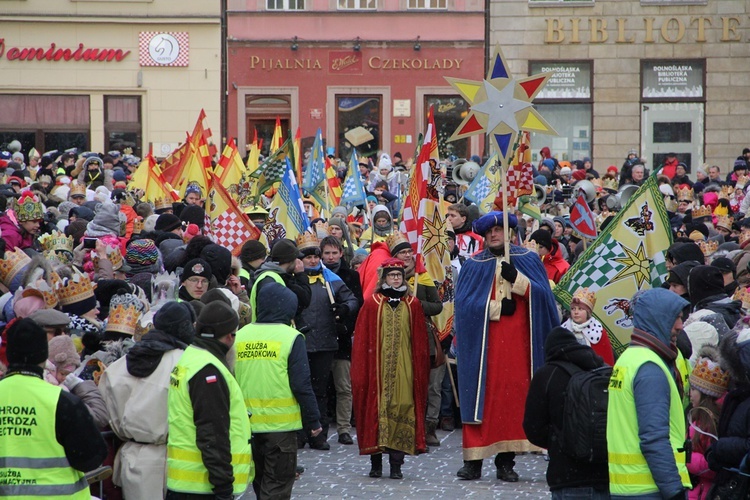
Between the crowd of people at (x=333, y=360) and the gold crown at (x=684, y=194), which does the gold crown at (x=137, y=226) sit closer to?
the crowd of people at (x=333, y=360)

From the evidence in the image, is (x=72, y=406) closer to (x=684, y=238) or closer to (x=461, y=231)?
(x=461, y=231)

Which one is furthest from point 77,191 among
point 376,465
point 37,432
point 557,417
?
point 37,432

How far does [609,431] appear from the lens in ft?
20.3

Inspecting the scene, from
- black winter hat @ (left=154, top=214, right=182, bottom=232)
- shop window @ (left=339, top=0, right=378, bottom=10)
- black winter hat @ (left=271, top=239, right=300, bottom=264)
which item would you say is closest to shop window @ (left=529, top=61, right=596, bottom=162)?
shop window @ (left=339, top=0, right=378, bottom=10)

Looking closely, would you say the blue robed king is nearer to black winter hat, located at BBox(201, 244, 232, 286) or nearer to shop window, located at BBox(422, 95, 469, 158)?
black winter hat, located at BBox(201, 244, 232, 286)

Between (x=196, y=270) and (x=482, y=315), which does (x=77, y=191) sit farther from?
(x=196, y=270)

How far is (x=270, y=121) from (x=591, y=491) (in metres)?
27.0

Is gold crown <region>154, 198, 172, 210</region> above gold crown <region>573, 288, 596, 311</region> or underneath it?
above

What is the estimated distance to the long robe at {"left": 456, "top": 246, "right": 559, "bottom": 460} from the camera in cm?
1003

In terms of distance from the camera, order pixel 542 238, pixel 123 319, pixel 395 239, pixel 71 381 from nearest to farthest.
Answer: pixel 71 381 → pixel 123 319 → pixel 395 239 → pixel 542 238

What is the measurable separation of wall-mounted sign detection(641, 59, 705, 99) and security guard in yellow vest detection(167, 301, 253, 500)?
Result: 27114 millimetres

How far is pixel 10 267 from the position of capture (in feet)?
31.0

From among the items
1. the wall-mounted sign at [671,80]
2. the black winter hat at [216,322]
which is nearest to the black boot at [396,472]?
the black winter hat at [216,322]

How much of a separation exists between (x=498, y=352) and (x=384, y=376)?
910 millimetres
